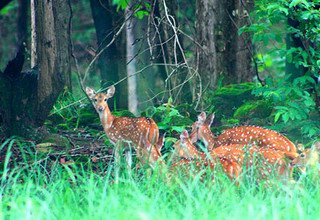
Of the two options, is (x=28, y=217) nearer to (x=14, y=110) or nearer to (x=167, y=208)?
(x=167, y=208)

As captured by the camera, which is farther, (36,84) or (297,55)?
(36,84)

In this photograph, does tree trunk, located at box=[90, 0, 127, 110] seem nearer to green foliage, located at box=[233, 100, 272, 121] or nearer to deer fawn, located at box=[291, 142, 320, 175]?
green foliage, located at box=[233, 100, 272, 121]

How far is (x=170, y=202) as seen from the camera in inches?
286

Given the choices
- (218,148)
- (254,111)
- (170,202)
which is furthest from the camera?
(254,111)

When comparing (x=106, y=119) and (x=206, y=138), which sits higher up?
(x=106, y=119)

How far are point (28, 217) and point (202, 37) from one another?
802 cm

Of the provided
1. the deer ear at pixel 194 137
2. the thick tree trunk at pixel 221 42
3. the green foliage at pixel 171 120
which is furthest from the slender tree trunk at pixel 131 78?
the deer ear at pixel 194 137

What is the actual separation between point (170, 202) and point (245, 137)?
351 centimetres

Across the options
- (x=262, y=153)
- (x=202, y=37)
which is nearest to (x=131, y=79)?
(x=202, y=37)

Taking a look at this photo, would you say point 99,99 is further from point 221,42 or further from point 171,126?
point 221,42

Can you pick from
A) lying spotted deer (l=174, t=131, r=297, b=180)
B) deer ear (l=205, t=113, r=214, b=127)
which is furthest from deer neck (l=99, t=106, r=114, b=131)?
lying spotted deer (l=174, t=131, r=297, b=180)

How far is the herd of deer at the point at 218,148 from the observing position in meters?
8.49

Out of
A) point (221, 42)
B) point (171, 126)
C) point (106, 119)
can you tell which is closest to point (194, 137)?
point (171, 126)

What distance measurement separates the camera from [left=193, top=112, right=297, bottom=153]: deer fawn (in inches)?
397
